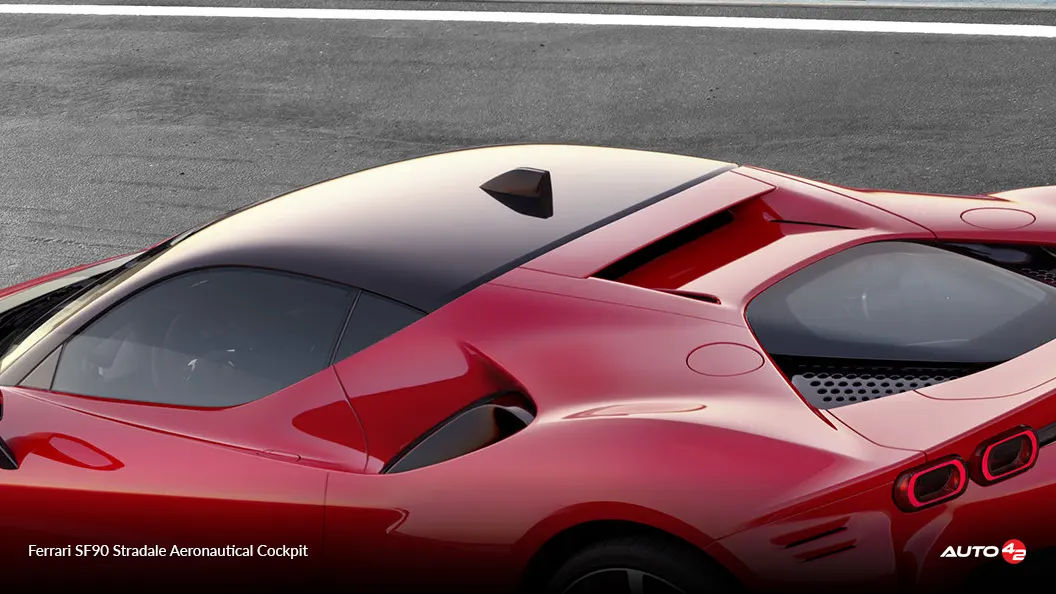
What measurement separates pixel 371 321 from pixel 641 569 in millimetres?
1026

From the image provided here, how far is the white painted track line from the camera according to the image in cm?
1059

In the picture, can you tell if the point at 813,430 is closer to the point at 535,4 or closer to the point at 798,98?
the point at 798,98

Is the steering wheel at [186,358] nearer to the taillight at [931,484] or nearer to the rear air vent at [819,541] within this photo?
the rear air vent at [819,541]

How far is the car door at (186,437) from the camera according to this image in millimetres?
3406

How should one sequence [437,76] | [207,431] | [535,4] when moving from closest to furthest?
[207,431] → [437,76] → [535,4]

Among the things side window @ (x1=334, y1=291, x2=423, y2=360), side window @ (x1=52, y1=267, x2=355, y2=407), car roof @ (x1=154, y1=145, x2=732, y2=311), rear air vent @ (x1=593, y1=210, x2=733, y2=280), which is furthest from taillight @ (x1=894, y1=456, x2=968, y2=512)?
side window @ (x1=52, y1=267, x2=355, y2=407)

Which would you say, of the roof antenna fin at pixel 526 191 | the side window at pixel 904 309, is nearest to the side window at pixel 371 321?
the roof antenna fin at pixel 526 191

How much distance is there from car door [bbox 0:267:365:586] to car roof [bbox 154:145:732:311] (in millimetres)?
99

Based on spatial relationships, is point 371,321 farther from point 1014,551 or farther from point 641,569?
point 1014,551

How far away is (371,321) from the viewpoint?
343 centimetres

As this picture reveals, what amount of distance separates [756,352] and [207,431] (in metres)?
1.58

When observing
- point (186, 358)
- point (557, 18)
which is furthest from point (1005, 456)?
point (557, 18)

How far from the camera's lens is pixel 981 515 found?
9.20 feet

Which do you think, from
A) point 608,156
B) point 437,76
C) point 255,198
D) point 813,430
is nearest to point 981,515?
point 813,430
